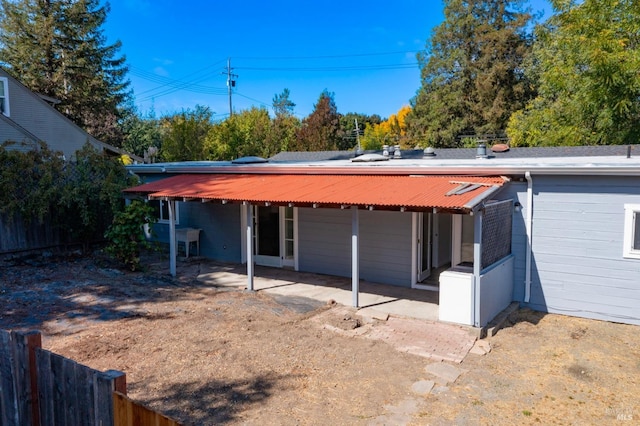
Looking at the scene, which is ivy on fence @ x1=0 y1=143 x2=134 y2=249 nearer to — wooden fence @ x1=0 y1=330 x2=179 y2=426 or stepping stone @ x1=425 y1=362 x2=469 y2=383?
wooden fence @ x1=0 y1=330 x2=179 y2=426

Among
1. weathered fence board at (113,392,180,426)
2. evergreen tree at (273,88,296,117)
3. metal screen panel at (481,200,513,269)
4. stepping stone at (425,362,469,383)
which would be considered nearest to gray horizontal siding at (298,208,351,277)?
metal screen panel at (481,200,513,269)

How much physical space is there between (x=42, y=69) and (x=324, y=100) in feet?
68.8

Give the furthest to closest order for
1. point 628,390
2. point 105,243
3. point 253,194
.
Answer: point 105,243 → point 253,194 → point 628,390

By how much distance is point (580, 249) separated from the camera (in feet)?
25.1

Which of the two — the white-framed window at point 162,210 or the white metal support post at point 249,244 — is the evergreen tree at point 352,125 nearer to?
the white-framed window at point 162,210

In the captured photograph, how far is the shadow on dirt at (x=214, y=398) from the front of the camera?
445 centimetres

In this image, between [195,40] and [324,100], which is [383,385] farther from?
[195,40]

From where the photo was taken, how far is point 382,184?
8.98 m

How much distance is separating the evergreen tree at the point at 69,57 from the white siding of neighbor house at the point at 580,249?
29.1 m

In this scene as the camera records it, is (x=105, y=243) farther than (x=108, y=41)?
No

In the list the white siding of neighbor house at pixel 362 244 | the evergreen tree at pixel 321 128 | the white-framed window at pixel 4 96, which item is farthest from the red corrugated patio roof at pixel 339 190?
the evergreen tree at pixel 321 128

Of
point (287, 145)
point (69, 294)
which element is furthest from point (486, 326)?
point (287, 145)

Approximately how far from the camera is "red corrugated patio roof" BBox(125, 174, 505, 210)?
732 cm

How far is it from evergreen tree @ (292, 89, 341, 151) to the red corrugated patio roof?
1994cm
